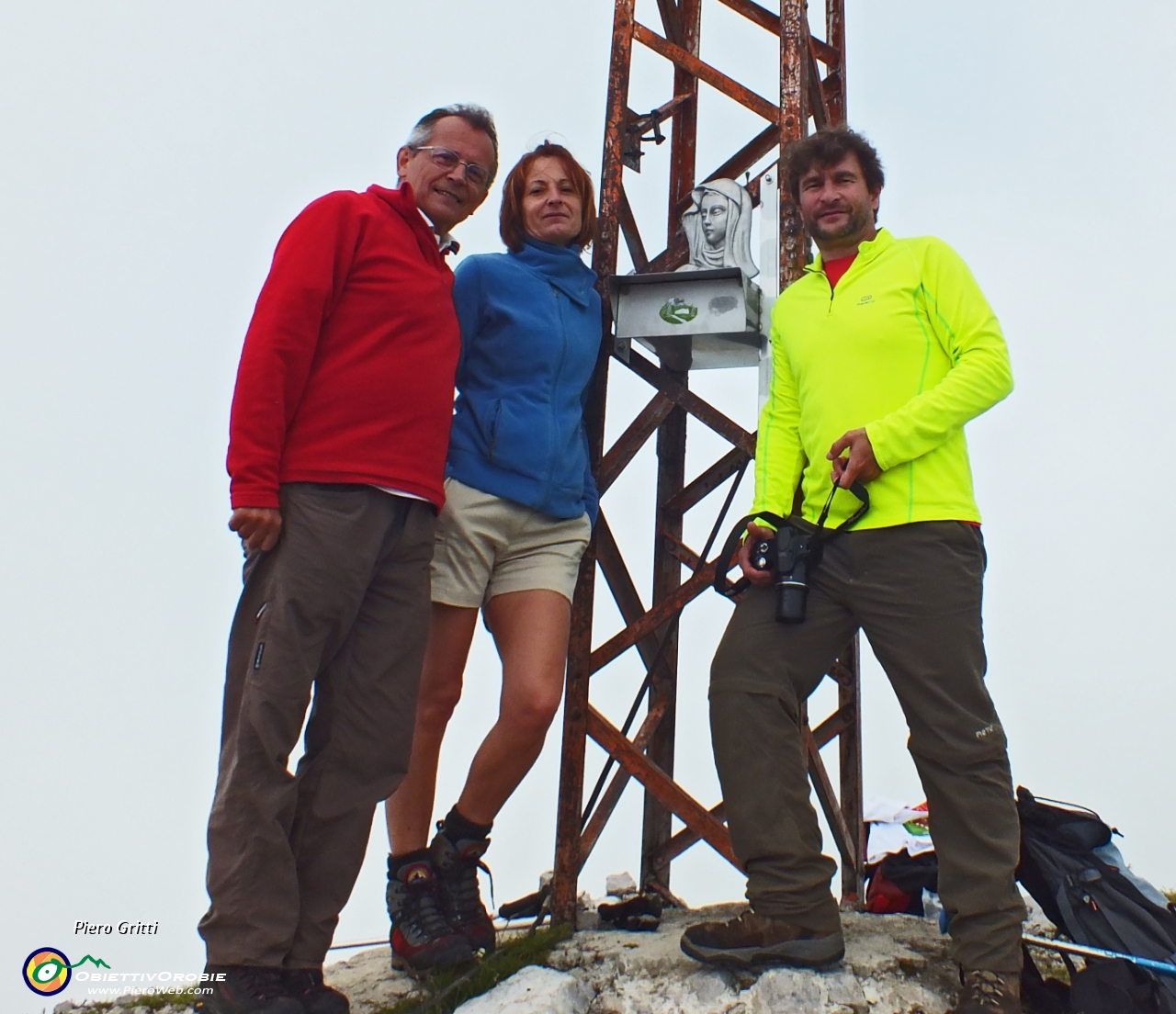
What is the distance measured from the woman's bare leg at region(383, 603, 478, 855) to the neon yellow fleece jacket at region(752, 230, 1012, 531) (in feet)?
3.22

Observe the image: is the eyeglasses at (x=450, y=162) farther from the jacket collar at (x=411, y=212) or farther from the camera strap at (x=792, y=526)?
the camera strap at (x=792, y=526)

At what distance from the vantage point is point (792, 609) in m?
2.64

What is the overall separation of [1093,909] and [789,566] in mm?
1195

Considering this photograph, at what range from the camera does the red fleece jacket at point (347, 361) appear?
2.48 metres

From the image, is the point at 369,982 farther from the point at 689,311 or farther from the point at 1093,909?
the point at 689,311

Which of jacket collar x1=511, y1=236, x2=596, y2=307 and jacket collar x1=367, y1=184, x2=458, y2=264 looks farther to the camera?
jacket collar x1=511, y1=236, x2=596, y2=307

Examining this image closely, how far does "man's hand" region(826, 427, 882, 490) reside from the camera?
2.59m

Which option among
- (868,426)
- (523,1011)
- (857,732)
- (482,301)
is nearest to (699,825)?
(857,732)

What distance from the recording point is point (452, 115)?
3055mm

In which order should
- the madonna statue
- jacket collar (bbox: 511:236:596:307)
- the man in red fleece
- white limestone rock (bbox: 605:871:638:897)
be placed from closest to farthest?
the man in red fleece
jacket collar (bbox: 511:236:596:307)
the madonna statue
white limestone rock (bbox: 605:871:638:897)

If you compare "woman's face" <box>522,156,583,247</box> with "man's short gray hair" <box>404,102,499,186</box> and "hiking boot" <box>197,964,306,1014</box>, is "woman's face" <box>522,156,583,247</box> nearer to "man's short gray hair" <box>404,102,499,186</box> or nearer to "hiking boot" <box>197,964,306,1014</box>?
"man's short gray hair" <box>404,102,499,186</box>

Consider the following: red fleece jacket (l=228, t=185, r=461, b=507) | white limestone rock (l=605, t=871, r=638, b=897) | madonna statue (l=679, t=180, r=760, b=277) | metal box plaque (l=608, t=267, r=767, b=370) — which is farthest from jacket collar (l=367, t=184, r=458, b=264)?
white limestone rock (l=605, t=871, r=638, b=897)

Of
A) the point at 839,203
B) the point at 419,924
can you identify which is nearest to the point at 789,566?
the point at 839,203

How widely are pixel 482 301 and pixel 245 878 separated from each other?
174 centimetres
